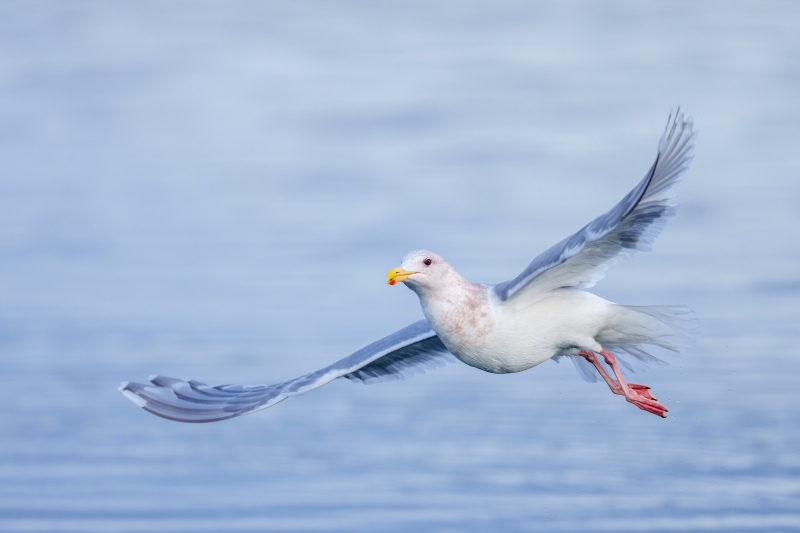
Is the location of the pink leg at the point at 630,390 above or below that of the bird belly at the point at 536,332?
below

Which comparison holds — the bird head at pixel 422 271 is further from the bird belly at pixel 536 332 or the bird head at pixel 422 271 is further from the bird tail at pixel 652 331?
the bird tail at pixel 652 331

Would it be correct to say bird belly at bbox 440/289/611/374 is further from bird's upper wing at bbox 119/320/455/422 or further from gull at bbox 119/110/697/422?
bird's upper wing at bbox 119/320/455/422

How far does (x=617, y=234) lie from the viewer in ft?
30.8

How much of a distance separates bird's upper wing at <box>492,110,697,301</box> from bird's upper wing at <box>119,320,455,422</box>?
1125 millimetres

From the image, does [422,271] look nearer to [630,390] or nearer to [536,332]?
[536,332]

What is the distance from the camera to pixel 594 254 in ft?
31.5

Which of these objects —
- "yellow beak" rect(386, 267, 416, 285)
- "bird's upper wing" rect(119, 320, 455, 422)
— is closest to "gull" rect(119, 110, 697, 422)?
"yellow beak" rect(386, 267, 416, 285)

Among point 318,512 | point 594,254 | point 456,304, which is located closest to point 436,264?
point 456,304

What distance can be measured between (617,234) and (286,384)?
2707 millimetres

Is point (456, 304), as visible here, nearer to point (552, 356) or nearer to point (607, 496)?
point (552, 356)

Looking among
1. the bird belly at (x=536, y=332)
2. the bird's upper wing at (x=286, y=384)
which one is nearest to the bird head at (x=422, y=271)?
the bird belly at (x=536, y=332)

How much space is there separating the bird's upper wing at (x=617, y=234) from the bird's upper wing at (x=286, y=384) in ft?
3.69

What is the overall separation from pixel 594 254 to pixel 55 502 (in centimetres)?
524

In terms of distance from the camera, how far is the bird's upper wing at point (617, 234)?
348 inches
